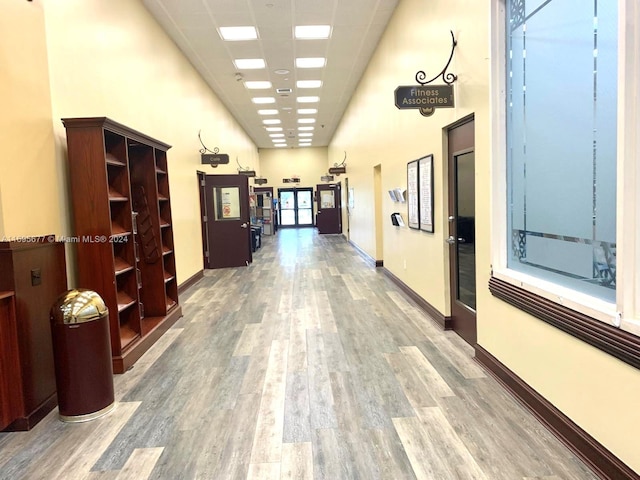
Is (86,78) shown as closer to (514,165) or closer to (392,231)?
(514,165)

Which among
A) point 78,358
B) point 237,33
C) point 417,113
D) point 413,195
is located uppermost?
point 237,33

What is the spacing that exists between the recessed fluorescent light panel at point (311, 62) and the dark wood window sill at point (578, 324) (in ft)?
21.1

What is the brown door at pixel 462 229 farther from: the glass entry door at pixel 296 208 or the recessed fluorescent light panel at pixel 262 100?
the glass entry door at pixel 296 208

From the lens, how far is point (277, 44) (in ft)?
23.7

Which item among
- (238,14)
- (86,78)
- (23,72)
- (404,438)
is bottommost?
(404,438)

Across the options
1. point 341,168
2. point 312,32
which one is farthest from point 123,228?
point 341,168

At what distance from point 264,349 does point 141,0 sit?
4777 mm

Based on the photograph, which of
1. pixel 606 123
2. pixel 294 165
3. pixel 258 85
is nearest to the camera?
pixel 606 123

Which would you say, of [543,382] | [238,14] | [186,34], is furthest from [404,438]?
[186,34]

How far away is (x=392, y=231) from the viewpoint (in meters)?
7.20

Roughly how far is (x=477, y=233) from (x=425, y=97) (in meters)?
1.30

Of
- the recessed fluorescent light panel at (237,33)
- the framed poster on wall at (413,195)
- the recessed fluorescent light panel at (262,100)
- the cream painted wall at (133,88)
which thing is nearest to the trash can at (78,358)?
the cream painted wall at (133,88)

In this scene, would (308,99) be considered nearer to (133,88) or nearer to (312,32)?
(312,32)

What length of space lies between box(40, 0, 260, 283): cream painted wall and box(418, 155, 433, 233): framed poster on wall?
3.51 metres
